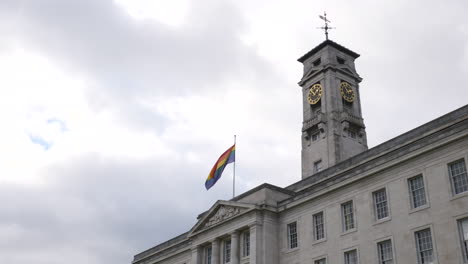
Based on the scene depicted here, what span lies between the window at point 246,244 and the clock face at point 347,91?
101 feet

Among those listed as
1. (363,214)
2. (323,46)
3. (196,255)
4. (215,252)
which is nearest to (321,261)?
(363,214)

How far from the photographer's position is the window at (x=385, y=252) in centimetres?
3828

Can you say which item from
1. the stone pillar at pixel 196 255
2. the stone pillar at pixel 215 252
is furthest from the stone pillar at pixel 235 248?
the stone pillar at pixel 196 255

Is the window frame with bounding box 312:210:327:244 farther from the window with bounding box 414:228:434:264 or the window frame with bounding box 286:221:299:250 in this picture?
the window with bounding box 414:228:434:264

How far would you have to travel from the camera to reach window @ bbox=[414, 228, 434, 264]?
35.9m

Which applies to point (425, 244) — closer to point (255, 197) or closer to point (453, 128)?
point (453, 128)

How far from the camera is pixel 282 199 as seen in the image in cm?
4988

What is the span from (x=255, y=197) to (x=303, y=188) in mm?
4117

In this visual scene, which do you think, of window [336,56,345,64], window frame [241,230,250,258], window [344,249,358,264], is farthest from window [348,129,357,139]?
window [344,249,358,264]

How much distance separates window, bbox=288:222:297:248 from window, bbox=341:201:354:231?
5481 mm

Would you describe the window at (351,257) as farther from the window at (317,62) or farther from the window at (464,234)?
the window at (317,62)

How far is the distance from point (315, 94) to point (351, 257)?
121 feet

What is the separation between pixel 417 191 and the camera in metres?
38.1

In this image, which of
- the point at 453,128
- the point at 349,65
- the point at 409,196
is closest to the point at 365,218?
the point at 409,196
